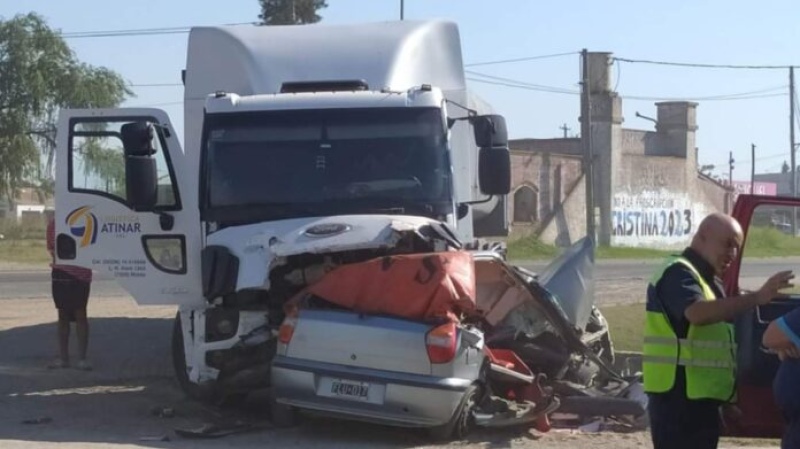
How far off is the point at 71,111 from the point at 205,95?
1.42 meters

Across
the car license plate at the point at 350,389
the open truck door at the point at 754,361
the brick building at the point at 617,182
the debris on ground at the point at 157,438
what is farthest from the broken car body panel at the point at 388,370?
the brick building at the point at 617,182

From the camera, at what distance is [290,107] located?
37.5 feet

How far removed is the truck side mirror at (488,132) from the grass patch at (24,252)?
28.2 metres

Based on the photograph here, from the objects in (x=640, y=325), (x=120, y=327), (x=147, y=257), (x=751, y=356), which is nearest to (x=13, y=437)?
(x=147, y=257)

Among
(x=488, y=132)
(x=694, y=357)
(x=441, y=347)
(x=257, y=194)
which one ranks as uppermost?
(x=488, y=132)

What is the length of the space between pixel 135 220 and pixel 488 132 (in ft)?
10.3

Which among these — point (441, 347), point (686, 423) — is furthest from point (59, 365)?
point (686, 423)

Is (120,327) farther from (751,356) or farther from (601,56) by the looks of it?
(601,56)

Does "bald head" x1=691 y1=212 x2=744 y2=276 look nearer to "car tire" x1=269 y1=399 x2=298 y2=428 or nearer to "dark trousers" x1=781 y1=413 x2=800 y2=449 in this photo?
"dark trousers" x1=781 y1=413 x2=800 y2=449

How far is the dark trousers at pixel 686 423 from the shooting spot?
6137 mm

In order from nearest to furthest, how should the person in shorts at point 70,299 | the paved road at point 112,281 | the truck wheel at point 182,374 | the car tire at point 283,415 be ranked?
the car tire at point 283,415, the truck wheel at point 182,374, the person in shorts at point 70,299, the paved road at point 112,281

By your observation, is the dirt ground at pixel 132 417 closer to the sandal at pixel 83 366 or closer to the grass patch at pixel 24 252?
the sandal at pixel 83 366

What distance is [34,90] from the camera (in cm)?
4897

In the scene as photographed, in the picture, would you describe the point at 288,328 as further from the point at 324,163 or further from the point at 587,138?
the point at 587,138
